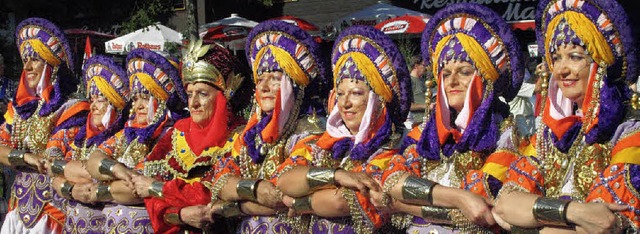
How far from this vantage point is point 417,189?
3771 millimetres

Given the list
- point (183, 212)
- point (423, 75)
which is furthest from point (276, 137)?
point (423, 75)

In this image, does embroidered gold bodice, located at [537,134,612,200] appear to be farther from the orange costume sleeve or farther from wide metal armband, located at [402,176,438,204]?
wide metal armband, located at [402,176,438,204]

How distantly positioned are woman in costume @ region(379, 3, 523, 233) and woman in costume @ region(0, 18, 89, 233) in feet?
11.7

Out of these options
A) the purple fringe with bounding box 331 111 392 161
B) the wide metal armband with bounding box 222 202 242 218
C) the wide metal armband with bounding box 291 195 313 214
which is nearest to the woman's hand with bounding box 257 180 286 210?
the wide metal armband with bounding box 291 195 313 214

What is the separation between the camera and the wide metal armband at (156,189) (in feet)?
17.3

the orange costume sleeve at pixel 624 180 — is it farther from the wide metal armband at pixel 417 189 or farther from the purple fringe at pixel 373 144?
the purple fringe at pixel 373 144

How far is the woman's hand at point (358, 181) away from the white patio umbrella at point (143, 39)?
1051 cm

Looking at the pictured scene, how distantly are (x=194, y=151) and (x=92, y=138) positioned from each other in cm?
127

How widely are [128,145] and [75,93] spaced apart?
1458mm

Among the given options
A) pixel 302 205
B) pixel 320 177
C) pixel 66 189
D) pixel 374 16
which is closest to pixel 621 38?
pixel 320 177

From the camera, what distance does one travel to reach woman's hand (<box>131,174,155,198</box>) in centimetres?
539

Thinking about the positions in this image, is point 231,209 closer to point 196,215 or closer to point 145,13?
point 196,215

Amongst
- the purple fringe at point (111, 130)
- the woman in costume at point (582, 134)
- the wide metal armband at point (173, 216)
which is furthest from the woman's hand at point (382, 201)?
the purple fringe at point (111, 130)

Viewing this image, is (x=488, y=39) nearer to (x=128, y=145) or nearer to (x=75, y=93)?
(x=128, y=145)
